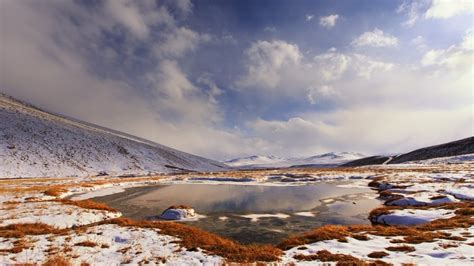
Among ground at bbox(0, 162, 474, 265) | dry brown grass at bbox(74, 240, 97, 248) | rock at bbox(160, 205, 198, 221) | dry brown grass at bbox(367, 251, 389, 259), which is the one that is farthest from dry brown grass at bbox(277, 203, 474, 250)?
rock at bbox(160, 205, 198, 221)

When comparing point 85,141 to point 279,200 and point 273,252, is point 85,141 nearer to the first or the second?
point 279,200

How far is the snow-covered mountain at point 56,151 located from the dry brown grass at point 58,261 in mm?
118777

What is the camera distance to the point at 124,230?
20.1 metres

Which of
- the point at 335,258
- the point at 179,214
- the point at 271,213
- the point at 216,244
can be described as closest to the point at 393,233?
the point at 335,258

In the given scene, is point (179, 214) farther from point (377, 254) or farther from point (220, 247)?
point (377, 254)

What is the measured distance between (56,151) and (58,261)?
495 ft

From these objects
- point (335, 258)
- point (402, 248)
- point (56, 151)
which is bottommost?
point (335, 258)

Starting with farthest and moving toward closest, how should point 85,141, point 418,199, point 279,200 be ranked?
point 85,141 → point 279,200 → point 418,199

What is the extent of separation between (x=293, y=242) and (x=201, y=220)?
12.6 metres

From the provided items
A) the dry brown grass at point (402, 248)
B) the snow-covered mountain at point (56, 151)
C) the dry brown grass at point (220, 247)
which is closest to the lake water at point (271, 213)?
the dry brown grass at point (220, 247)

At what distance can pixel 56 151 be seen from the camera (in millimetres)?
137875

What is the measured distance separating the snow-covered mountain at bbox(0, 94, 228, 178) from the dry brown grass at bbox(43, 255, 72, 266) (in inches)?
4676

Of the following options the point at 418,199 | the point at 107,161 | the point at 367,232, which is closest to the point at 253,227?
the point at 367,232

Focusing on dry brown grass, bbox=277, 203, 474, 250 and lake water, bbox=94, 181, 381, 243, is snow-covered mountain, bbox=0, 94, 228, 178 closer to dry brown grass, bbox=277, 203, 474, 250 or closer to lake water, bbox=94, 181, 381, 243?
lake water, bbox=94, 181, 381, 243
